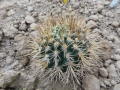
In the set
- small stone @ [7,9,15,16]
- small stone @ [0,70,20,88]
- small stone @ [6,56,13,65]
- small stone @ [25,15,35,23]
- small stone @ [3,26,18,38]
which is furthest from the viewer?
Answer: small stone @ [7,9,15,16]

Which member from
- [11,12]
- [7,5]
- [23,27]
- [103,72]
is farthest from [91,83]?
[7,5]

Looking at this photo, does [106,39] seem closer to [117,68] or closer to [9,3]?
[117,68]

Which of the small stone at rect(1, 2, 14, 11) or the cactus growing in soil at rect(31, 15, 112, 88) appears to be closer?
the cactus growing in soil at rect(31, 15, 112, 88)

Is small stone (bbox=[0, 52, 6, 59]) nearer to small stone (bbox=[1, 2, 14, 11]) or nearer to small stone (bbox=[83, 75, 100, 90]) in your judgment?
small stone (bbox=[1, 2, 14, 11])

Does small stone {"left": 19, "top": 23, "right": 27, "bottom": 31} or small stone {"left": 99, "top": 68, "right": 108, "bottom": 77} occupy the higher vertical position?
small stone {"left": 19, "top": 23, "right": 27, "bottom": 31}

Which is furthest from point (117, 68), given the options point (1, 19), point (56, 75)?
point (1, 19)

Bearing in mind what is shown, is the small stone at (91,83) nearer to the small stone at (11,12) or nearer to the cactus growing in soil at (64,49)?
the cactus growing in soil at (64,49)

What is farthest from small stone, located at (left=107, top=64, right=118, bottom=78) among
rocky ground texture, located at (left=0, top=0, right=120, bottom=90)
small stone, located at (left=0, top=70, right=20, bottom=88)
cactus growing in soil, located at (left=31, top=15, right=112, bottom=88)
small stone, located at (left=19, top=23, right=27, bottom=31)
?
small stone, located at (left=19, top=23, right=27, bottom=31)
